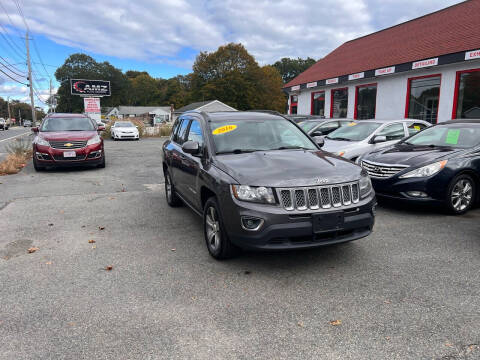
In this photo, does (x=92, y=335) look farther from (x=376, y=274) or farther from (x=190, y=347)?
(x=376, y=274)

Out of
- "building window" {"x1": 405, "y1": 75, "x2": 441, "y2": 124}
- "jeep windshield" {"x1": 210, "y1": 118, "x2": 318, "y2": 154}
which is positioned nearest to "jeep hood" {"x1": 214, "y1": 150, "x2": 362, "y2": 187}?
"jeep windshield" {"x1": 210, "y1": 118, "x2": 318, "y2": 154}

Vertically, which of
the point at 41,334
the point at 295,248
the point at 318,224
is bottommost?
the point at 41,334

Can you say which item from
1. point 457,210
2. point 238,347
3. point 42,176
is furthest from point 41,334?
point 42,176

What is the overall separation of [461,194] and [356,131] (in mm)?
4138

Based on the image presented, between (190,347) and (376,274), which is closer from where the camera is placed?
(190,347)

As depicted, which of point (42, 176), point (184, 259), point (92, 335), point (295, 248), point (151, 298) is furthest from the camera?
point (42, 176)

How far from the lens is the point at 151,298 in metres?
3.41

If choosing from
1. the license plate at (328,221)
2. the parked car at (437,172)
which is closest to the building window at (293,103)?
the parked car at (437,172)

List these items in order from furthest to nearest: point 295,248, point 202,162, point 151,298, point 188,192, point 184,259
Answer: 1. point 188,192
2. point 202,162
3. point 184,259
4. point 295,248
5. point 151,298

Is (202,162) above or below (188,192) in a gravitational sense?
above

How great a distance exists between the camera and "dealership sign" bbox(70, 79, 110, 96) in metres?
40.5

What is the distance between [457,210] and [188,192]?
14.3 feet

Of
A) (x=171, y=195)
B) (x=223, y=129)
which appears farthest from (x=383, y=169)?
(x=171, y=195)

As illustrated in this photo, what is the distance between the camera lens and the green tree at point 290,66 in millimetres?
103750
